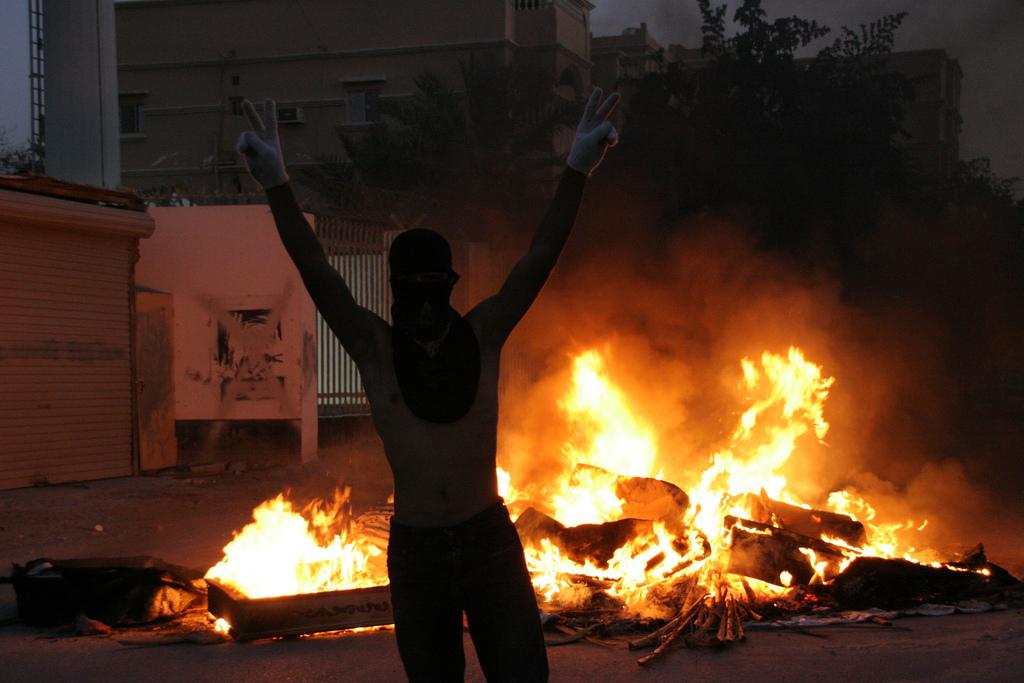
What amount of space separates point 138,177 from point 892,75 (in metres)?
22.9

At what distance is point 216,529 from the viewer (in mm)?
9852

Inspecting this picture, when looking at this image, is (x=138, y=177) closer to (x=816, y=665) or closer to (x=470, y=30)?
(x=470, y=30)

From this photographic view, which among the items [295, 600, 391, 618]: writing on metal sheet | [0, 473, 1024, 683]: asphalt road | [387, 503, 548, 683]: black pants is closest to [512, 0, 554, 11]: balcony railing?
[0, 473, 1024, 683]: asphalt road

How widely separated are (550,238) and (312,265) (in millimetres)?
691

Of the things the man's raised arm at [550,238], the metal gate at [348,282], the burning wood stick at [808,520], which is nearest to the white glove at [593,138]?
the man's raised arm at [550,238]

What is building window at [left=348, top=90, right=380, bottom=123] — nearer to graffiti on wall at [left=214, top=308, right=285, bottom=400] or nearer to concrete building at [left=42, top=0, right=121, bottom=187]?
concrete building at [left=42, top=0, right=121, bottom=187]

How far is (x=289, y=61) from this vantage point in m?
34.7

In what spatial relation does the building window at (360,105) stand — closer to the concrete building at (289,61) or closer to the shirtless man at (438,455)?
the concrete building at (289,61)

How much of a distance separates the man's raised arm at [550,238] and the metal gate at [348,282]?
10.3m

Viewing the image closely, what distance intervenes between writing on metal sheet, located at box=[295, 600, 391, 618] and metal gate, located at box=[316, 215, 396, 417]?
7.71 metres

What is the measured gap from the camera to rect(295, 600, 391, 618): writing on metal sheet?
6.00 m

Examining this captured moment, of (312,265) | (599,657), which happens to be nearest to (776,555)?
(599,657)

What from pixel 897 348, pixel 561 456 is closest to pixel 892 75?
pixel 897 348

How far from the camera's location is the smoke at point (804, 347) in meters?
11.4
